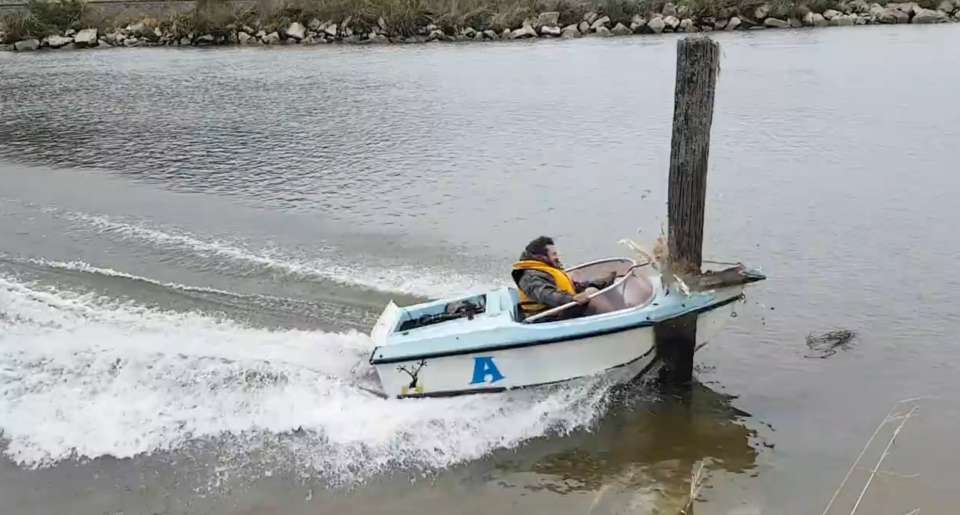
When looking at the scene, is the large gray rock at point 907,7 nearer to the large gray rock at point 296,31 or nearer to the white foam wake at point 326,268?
the large gray rock at point 296,31

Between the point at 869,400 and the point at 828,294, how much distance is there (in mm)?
2622

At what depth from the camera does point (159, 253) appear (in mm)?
13172

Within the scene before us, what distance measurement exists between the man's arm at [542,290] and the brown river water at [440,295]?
2.89ft

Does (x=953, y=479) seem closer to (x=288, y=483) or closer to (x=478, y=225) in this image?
(x=288, y=483)

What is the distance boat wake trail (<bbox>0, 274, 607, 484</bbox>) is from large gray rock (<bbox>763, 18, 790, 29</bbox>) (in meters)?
35.2

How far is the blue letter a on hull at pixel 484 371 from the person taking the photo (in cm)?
859

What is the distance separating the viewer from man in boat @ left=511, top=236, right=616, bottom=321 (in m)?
8.60

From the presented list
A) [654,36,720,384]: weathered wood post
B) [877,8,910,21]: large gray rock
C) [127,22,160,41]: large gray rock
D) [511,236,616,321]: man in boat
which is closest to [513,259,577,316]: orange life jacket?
[511,236,616,321]: man in boat

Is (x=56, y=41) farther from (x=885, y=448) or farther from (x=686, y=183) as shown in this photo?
(x=885, y=448)

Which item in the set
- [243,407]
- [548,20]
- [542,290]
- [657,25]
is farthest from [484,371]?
[548,20]

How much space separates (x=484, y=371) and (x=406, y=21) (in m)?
35.6

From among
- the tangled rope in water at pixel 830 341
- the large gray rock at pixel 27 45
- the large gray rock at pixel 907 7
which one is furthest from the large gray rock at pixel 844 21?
the large gray rock at pixel 27 45

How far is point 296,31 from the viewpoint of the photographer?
142 feet

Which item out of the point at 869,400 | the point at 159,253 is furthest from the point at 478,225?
the point at 869,400
